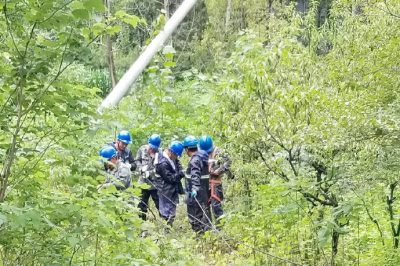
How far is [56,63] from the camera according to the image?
10.9 feet

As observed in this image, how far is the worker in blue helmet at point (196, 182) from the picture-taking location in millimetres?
8414

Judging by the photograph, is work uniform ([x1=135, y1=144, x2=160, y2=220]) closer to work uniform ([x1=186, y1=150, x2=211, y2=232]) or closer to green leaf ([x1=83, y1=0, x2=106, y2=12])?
work uniform ([x1=186, y1=150, x2=211, y2=232])

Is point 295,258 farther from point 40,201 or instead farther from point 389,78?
point 40,201

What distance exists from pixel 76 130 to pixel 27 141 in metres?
0.64

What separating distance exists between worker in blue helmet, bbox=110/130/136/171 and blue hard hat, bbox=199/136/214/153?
119 cm

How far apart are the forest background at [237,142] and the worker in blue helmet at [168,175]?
3.18 ft

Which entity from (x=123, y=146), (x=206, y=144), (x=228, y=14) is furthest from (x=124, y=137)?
(x=228, y=14)

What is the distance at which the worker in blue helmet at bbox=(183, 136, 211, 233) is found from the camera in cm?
841

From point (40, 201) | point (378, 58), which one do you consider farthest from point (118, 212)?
point (378, 58)

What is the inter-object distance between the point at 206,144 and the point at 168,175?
2.67 ft

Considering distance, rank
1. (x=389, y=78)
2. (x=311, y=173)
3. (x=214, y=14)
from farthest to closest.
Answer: (x=214, y=14)
(x=311, y=173)
(x=389, y=78)

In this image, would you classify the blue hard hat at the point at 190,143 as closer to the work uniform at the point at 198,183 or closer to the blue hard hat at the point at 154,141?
the work uniform at the point at 198,183

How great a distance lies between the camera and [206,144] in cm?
841

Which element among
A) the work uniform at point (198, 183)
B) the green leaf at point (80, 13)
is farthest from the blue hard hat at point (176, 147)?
the green leaf at point (80, 13)
